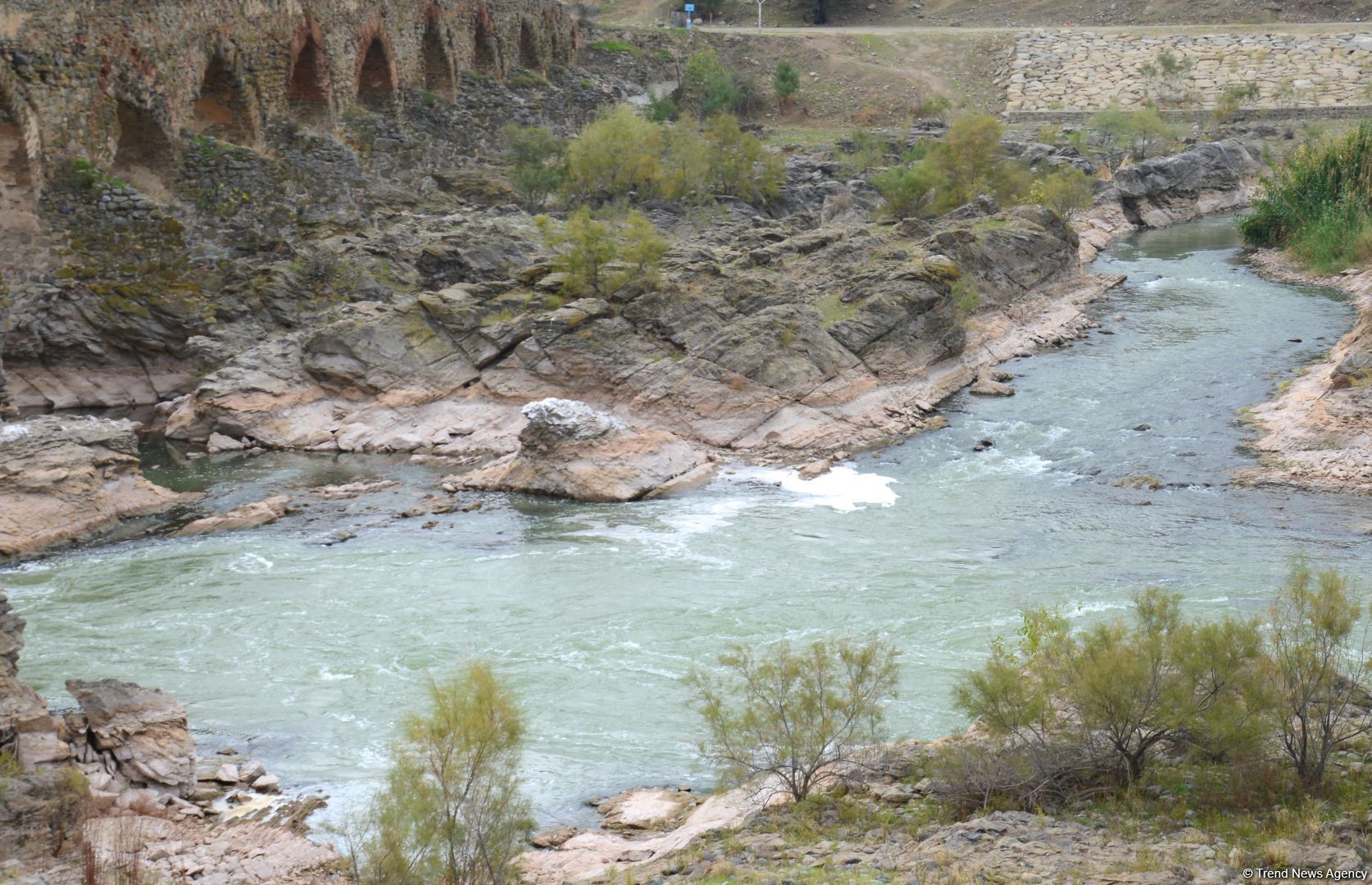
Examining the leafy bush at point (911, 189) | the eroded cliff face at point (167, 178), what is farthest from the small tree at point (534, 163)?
the leafy bush at point (911, 189)

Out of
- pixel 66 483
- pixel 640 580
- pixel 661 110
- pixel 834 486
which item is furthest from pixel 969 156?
pixel 66 483

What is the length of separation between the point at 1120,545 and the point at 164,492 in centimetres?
1818

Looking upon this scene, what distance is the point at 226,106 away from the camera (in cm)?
4128

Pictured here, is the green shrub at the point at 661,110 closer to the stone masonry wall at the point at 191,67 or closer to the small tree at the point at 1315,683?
the stone masonry wall at the point at 191,67

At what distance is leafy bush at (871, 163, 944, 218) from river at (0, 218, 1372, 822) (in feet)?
51.8

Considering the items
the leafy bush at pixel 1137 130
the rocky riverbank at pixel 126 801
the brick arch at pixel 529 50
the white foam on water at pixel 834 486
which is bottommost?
the white foam on water at pixel 834 486

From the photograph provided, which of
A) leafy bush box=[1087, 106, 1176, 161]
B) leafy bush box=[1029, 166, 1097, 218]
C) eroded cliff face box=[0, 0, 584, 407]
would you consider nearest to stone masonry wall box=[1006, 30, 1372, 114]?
leafy bush box=[1087, 106, 1176, 161]

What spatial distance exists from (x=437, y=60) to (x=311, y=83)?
8.93 m

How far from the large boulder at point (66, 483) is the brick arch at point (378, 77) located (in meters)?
23.6

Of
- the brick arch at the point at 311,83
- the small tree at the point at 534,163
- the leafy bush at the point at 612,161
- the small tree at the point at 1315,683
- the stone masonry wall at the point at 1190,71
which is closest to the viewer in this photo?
the small tree at the point at 1315,683

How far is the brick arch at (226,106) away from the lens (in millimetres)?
40719

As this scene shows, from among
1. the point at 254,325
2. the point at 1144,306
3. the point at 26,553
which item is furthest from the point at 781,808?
the point at 1144,306

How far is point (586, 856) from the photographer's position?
1395 centimetres

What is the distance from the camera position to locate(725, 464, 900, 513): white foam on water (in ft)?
88.9
